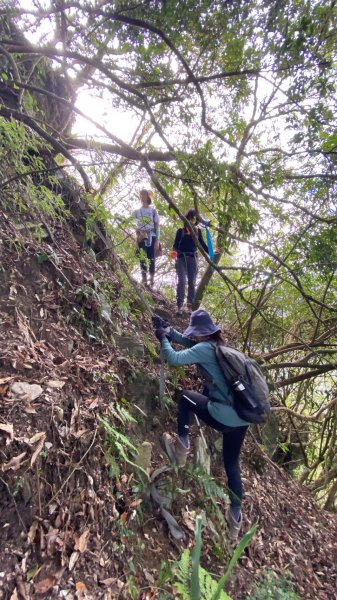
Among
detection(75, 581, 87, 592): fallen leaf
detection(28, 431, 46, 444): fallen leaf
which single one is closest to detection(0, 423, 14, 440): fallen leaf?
detection(28, 431, 46, 444): fallen leaf

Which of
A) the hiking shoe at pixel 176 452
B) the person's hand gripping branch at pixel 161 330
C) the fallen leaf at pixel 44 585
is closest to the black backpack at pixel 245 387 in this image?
the person's hand gripping branch at pixel 161 330

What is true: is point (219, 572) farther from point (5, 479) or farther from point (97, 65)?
point (97, 65)

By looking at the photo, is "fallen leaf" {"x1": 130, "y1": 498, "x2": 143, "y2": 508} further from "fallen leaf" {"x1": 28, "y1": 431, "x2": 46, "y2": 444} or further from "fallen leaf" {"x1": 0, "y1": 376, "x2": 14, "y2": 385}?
"fallen leaf" {"x1": 0, "y1": 376, "x2": 14, "y2": 385}

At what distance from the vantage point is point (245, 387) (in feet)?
12.2

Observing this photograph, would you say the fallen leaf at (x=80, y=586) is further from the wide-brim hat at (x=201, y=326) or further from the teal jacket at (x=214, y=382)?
the wide-brim hat at (x=201, y=326)

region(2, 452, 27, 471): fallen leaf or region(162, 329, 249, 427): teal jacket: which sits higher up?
region(162, 329, 249, 427): teal jacket

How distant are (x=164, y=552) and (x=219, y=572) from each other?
0.81 meters

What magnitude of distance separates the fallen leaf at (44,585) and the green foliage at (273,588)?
2338 mm

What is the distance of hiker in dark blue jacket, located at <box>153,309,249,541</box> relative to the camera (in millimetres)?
3895

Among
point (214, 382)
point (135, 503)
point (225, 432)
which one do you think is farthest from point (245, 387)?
point (135, 503)

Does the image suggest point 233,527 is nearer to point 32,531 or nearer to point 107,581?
point 107,581

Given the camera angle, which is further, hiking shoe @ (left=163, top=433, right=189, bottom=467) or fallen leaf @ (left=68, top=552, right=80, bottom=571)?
hiking shoe @ (left=163, top=433, right=189, bottom=467)

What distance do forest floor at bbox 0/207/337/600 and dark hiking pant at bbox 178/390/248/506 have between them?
31cm

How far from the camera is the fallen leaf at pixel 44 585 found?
7.77 feet
